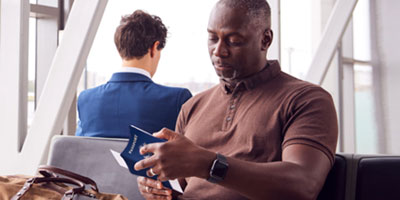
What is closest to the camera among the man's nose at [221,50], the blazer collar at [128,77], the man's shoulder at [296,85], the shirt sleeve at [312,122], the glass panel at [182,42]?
the shirt sleeve at [312,122]

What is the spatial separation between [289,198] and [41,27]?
9.72 feet

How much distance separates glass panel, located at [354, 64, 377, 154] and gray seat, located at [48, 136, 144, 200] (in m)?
4.20

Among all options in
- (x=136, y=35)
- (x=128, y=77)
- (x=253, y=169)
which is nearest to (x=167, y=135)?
(x=253, y=169)

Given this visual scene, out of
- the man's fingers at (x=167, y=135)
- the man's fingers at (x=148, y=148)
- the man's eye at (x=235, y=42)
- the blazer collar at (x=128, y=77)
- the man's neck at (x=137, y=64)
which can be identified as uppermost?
the man's eye at (x=235, y=42)

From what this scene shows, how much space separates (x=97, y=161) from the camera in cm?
226

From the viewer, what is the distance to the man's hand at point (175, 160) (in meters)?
1.42

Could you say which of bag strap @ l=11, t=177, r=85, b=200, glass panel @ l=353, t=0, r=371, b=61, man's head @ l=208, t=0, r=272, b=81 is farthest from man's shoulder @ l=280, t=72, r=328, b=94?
glass panel @ l=353, t=0, r=371, b=61

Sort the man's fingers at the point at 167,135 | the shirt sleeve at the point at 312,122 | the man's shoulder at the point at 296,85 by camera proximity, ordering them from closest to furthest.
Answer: the man's fingers at the point at 167,135, the shirt sleeve at the point at 312,122, the man's shoulder at the point at 296,85

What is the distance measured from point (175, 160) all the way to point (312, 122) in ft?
1.55

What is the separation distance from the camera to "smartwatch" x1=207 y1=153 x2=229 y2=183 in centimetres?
148

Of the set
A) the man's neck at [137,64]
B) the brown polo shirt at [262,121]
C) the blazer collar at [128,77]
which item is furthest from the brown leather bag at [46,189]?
the man's neck at [137,64]

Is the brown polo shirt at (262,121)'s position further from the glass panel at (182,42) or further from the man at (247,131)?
the glass panel at (182,42)

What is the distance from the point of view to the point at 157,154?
1.43 m

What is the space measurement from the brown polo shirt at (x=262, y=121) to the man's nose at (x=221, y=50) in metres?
0.12
